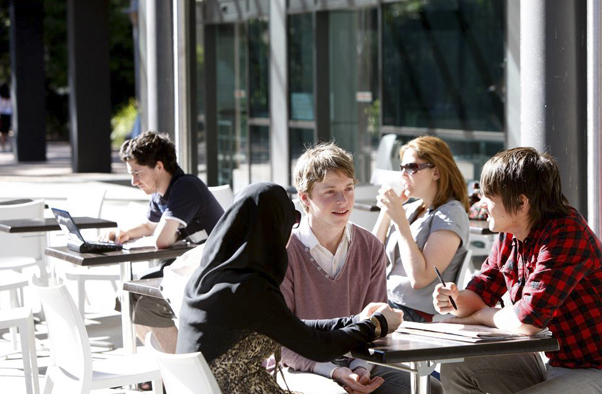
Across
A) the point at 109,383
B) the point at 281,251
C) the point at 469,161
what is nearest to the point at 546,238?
the point at 281,251

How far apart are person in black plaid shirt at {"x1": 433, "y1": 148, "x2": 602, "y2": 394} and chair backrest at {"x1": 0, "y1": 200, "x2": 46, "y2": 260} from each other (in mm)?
4337

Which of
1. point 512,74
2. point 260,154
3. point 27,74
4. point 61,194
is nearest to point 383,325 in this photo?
point 512,74

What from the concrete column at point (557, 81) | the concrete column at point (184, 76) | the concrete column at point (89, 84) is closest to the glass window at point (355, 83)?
the concrete column at point (184, 76)

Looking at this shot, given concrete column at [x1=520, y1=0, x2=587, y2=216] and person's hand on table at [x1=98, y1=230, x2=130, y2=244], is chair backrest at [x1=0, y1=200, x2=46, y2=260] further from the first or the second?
concrete column at [x1=520, y1=0, x2=587, y2=216]

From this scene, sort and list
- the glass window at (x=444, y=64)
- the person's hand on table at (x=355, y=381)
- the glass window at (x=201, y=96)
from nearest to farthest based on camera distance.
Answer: the person's hand on table at (x=355, y=381) → the glass window at (x=444, y=64) → the glass window at (x=201, y=96)

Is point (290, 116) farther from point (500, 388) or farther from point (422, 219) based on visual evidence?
point (500, 388)

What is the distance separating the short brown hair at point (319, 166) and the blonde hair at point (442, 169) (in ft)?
2.45

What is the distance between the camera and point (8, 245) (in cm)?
706

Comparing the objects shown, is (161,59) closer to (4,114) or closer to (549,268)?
(549,268)

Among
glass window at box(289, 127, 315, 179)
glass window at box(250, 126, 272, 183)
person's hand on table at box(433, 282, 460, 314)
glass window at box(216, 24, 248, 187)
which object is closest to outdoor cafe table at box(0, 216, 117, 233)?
person's hand on table at box(433, 282, 460, 314)

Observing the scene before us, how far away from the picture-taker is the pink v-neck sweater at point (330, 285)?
11.8ft

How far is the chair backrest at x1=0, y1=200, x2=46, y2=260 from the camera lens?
6.88m

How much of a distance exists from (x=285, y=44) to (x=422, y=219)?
831cm

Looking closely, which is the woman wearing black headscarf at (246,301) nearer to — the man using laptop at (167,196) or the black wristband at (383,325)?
the black wristband at (383,325)
